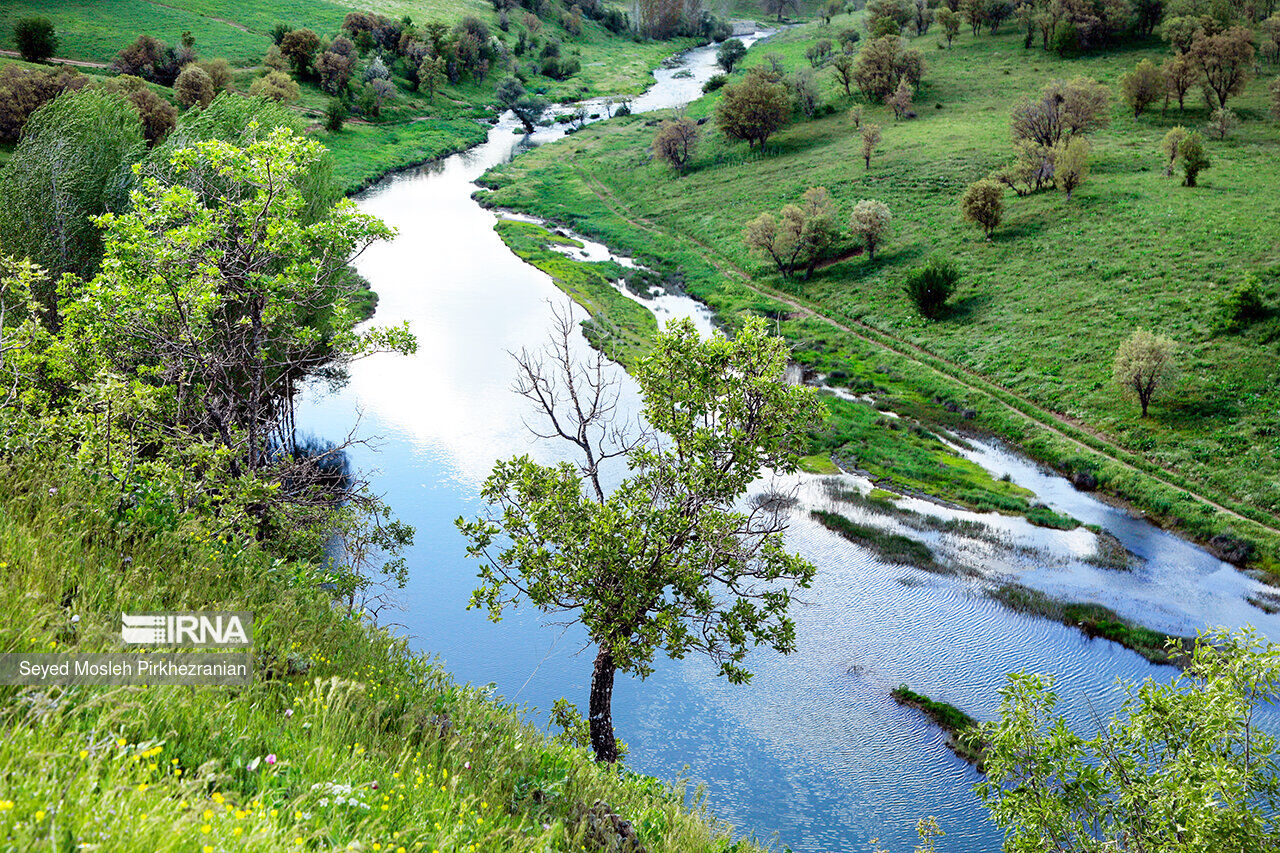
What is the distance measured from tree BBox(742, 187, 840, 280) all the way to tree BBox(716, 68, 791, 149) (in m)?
28.5

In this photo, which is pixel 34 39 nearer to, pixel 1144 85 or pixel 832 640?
pixel 832 640

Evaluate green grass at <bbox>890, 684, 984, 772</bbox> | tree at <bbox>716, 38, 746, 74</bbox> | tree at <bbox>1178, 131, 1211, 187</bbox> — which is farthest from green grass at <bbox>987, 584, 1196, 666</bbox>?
tree at <bbox>716, 38, 746, 74</bbox>

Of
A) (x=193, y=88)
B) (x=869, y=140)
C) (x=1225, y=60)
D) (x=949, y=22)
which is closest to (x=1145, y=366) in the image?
(x=869, y=140)

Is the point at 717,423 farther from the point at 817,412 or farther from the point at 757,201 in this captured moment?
the point at 757,201

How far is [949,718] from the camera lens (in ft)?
85.8

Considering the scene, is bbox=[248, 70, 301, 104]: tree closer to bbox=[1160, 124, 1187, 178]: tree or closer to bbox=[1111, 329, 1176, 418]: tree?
bbox=[1111, 329, 1176, 418]: tree

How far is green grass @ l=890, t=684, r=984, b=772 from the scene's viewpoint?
2484cm

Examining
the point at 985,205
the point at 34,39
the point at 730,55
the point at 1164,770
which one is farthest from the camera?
the point at 730,55

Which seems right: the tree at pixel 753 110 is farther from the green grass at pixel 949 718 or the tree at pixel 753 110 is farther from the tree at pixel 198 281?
the tree at pixel 198 281

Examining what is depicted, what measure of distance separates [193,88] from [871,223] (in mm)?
74650

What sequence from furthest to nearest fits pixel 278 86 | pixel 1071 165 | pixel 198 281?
1. pixel 278 86
2. pixel 1071 165
3. pixel 198 281

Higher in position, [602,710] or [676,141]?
[676,141]

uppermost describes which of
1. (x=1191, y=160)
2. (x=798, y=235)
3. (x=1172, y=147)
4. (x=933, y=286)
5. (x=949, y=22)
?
(x=949, y=22)

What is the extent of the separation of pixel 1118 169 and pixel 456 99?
100985mm
